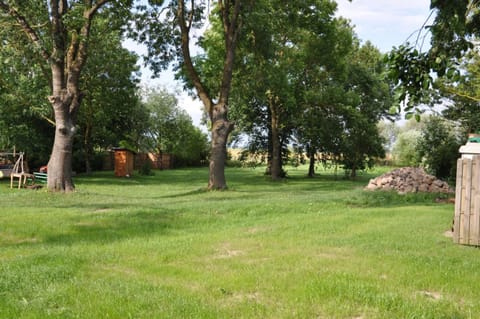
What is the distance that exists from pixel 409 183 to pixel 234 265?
12.0 m

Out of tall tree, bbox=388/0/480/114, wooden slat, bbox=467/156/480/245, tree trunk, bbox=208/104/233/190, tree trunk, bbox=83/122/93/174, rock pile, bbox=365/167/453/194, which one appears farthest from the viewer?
tree trunk, bbox=83/122/93/174

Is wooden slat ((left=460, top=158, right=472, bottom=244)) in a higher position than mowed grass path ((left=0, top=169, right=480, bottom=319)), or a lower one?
higher

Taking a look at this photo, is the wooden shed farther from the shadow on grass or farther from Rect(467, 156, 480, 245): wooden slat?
Rect(467, 156, 480, 245): wooden slat

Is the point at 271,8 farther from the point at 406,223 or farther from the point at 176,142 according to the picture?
the point at 176,142

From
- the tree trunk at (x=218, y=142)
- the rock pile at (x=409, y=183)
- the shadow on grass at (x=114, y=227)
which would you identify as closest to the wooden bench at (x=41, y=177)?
the tree trunk at (x=218, y=142)

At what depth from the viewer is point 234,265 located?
6223 millimetres

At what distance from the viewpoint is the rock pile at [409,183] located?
16234mm

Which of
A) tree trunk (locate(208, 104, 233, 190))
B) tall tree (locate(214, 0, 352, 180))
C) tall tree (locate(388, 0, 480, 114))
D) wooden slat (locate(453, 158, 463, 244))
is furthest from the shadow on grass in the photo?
tall tree (locate(214, 0, 352, 180))

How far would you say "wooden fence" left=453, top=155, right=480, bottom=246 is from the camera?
7.66 meters

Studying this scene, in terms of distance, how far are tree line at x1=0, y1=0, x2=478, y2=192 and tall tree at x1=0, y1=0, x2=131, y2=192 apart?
4 cm

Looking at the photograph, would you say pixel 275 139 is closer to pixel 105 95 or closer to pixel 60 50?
pixel 105 95

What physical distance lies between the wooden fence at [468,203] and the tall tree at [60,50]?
14103 millimetres

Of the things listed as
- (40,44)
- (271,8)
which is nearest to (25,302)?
(40,44)

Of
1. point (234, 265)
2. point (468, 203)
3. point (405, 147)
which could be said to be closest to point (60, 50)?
point (234, 265)
